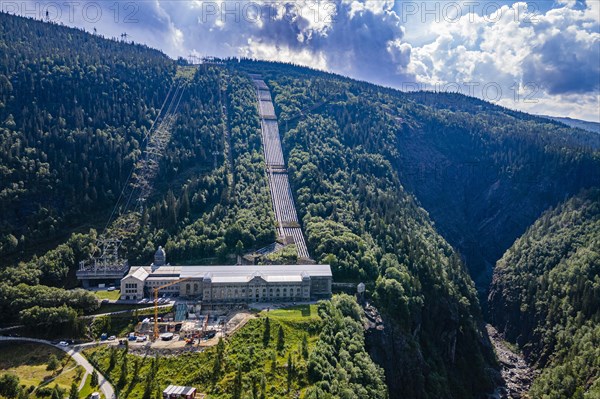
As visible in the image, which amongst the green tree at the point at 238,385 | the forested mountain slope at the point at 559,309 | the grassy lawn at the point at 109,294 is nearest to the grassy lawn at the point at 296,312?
the green tree at the point at 238,385

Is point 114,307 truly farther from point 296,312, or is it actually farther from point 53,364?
point 296,312

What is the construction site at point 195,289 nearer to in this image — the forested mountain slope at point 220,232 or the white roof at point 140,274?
the white roof at point 140,274

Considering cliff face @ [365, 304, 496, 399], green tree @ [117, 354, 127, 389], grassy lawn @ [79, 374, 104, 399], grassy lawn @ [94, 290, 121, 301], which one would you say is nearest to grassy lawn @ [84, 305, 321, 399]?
green tree @ [117, 354, 127, 389]

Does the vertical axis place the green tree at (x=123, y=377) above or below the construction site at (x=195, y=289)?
below

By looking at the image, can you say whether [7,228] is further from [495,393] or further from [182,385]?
[495,393]

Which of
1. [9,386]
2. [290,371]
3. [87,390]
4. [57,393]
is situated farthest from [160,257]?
[290,371]

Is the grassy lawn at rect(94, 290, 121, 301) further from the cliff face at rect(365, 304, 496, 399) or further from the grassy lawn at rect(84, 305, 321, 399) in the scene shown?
the cliff face at rect(365, 304, 496, 399)

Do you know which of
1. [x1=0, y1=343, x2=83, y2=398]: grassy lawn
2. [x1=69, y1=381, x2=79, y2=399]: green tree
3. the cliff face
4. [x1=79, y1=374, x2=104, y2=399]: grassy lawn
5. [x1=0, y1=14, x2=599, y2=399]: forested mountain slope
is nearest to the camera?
[x1=69, y1=381, x2=79, y2=399]: green tree
